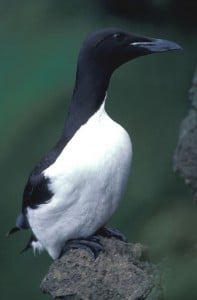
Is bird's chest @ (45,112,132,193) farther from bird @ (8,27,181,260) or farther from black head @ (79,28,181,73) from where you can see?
black head @ (79,28,181,73)

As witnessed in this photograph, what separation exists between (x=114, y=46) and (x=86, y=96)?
0.50 ft

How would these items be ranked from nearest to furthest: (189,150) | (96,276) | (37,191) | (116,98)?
(96,276) → (37,191) → (189,150) → (116,98)

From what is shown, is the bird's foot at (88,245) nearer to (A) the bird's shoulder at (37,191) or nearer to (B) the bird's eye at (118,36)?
(A) the bird's shoulder at (37,191)

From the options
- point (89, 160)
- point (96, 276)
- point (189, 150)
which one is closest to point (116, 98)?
point (189, 150)

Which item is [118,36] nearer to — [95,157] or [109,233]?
[95,157]

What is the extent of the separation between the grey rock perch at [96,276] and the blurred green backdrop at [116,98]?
2.60ft

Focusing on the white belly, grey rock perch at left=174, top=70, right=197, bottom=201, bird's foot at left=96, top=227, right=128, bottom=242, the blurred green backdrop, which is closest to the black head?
the white belly

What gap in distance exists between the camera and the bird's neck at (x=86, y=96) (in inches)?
71.8

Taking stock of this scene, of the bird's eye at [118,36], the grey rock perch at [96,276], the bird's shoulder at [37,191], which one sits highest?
the bird's eye at [118,36]

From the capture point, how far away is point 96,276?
68.9 inches

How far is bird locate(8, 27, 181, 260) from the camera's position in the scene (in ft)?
5.79

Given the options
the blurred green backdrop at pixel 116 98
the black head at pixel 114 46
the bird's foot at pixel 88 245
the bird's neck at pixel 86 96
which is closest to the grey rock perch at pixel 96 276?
the bird's foot at pixel 88 245

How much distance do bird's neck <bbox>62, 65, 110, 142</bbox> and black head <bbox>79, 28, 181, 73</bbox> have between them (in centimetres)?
3

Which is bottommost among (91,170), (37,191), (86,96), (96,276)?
(96,276)
